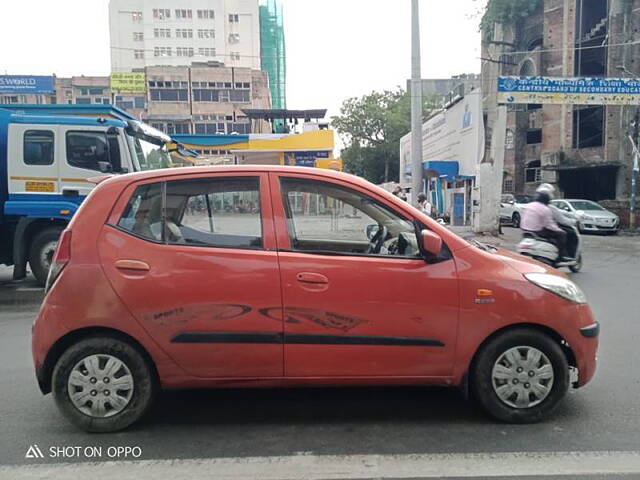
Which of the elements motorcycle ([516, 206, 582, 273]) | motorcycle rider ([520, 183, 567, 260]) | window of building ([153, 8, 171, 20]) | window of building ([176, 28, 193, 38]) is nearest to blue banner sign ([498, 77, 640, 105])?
motorcycle ([516, 206, 582, 273])

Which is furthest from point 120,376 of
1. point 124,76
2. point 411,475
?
point 124,76

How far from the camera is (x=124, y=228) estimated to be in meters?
3.40

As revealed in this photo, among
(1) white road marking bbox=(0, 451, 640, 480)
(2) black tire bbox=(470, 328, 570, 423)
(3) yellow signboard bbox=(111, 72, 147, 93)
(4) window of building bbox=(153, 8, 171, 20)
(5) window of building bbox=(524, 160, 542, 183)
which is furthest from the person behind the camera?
(4) window of building bbox=(153, 8, 171, 20)

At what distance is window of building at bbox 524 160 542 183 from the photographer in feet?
103

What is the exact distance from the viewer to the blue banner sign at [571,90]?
1747 centimetres

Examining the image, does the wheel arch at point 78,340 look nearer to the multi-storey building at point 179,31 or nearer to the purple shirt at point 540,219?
the purple shirt at point 540,219

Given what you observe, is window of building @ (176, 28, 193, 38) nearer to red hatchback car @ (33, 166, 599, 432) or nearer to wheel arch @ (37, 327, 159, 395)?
red hatchback car @ (33, 166, 599, 432)

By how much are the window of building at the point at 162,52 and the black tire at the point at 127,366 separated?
8067 cm

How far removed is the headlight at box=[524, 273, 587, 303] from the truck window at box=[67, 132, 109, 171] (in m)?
7.24

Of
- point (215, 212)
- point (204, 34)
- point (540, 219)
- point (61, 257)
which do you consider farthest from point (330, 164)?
point (204, 34)

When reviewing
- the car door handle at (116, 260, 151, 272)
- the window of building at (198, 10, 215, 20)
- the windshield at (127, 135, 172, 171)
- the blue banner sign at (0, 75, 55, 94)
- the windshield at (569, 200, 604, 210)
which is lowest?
the windshield at (569, 200, 604, 210)

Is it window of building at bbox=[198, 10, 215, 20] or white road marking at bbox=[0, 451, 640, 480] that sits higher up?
window of building at bbox=[198, 10, 215, 20]

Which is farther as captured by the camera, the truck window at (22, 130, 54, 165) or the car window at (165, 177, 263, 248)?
the truck window at (22, 130, 54, 165)

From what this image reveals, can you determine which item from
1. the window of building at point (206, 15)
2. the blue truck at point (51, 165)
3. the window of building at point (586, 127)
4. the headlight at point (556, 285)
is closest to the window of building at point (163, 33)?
the window of building at point (206, 15)
